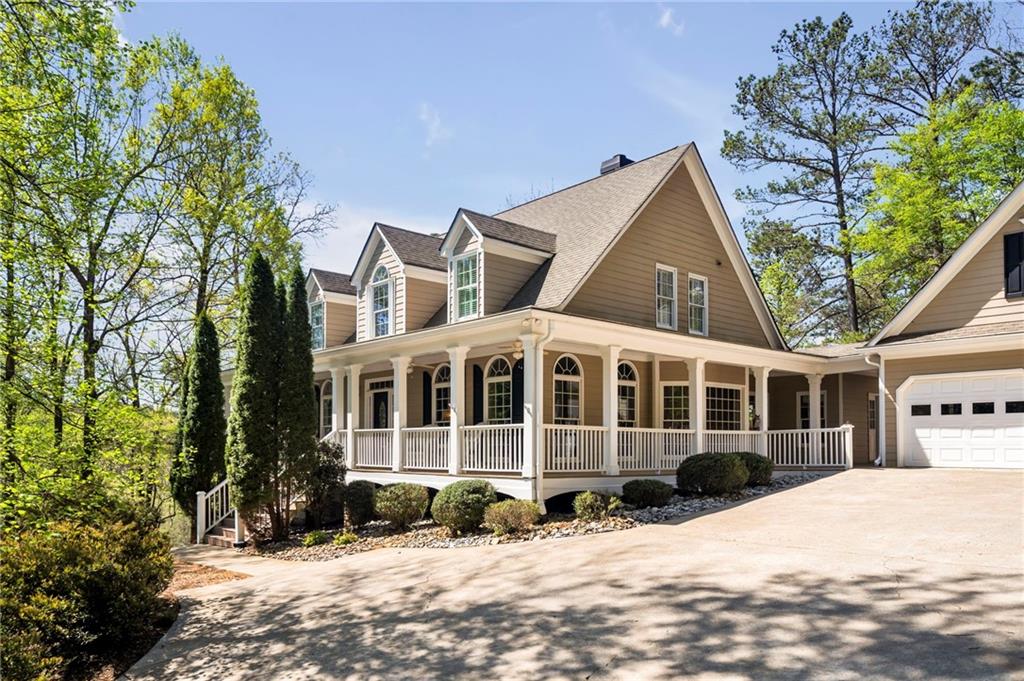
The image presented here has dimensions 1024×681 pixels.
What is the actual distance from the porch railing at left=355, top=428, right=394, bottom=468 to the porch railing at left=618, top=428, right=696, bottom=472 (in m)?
5.25

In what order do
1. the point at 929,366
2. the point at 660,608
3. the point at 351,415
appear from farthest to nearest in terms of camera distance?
the point at 351,415 < the point at 929,366 < the point at 660,608

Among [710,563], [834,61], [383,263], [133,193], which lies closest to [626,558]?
[710,563]

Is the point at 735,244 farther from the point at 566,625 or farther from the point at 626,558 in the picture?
the point at 566,625

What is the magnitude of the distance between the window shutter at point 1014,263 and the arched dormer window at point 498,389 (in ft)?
37.2

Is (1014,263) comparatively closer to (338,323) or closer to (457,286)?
(457,286)

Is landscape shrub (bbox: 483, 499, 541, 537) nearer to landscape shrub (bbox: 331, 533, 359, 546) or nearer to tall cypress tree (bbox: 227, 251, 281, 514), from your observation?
landscape shrub (bbox: 331, 533, 359, 546)

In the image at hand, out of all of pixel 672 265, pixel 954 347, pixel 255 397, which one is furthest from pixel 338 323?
pixel 954 347

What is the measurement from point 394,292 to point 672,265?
6.79 m

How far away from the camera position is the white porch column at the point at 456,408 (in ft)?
49.9

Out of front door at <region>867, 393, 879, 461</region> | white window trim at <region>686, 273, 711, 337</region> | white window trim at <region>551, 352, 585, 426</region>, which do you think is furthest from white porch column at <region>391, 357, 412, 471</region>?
front door at <region>867, 393, 879, 461</region>

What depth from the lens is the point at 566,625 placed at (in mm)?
7344

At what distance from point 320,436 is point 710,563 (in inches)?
623

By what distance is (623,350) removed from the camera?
16516mm

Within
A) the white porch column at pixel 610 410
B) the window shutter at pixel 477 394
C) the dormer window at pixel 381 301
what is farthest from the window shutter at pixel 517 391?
the dormer window at pixel 381 301
